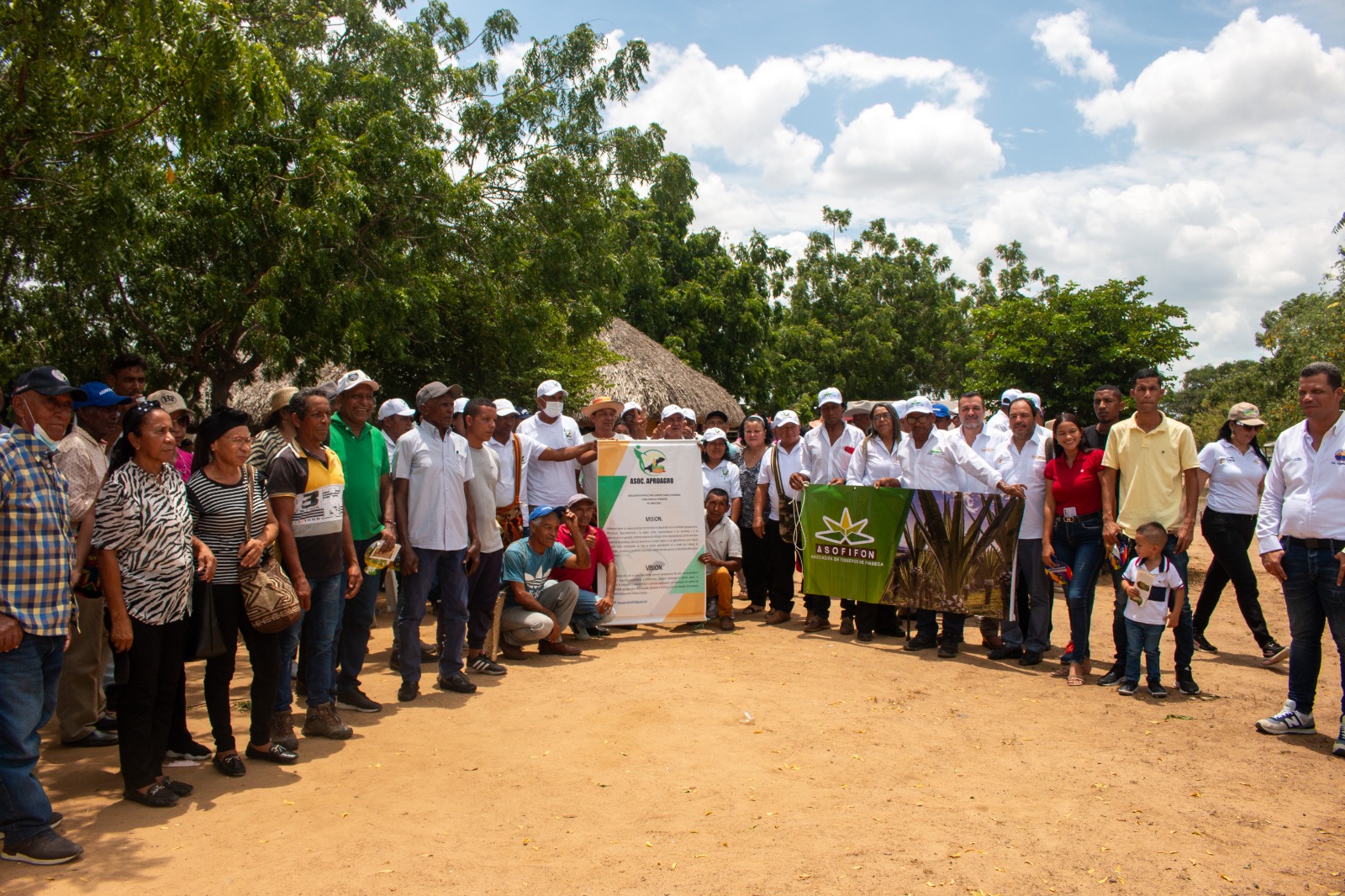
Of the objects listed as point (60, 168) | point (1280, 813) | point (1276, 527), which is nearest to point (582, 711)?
point (1280, 813)

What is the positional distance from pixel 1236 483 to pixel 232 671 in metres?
7.97

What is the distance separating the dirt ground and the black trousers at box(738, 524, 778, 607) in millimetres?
2736

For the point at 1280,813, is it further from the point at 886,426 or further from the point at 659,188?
the point at 659,188

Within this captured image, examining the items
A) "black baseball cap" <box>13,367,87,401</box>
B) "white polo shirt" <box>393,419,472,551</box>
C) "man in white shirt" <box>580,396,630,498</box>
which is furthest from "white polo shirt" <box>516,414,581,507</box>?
"black baseball cap" <box>13,367,87,401</box>

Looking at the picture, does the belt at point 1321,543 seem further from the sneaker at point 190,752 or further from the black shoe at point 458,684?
the sneaker at point 190,752

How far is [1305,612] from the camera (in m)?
5.86

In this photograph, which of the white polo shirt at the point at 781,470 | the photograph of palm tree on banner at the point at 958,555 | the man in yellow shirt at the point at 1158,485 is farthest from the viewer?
the white polo shirt at the point at 781,470

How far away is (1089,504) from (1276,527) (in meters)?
1.35

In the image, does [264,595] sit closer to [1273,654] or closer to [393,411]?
[393,411]

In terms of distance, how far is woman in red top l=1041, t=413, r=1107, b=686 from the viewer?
7152 millimetres

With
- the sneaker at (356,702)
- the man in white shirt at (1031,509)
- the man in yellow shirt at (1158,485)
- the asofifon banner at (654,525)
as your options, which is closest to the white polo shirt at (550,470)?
the asofifon banner at (654,525)

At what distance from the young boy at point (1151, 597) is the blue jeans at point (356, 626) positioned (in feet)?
16.9

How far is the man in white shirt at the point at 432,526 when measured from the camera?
6535mm

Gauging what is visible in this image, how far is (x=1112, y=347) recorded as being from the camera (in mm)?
14336
